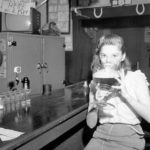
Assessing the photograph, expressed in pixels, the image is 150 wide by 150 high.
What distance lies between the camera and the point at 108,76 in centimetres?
150

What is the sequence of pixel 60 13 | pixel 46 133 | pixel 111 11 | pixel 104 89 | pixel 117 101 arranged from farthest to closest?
1. pixel 60 13
2. pixel 111 11
3. pixel 117 101
4. pixel 104 89
5. pixel 46 133

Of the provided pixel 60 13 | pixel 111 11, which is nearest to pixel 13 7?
pixel 60 13

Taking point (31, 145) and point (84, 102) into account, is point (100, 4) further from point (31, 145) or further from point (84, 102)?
point (31, 145)

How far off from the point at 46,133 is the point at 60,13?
2059 millimetres

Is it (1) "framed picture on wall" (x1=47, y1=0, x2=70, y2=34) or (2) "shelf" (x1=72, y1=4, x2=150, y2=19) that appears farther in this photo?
(1) "framed picture on wall" (x1=47, y1=0, x2=70, y2=34)

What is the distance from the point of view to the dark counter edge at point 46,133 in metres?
1.20

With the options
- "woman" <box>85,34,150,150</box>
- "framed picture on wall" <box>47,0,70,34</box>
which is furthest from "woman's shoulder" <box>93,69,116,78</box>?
"framed picture on wall" <box>47,0,70,34</box>

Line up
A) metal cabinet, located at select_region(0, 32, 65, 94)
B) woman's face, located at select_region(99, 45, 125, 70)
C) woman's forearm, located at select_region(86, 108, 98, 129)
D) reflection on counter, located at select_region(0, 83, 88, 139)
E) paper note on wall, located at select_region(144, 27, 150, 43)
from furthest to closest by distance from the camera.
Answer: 1. paper note on wall, located at select_region(144, 27, 150, 43)
2. metal cabinet, located at select_region(0, 32, 65, 94)
3. woman's forearm, located at select_region(86, 108, 98, 129)
4. woman's face, located at select_region(99, 45, 125, 70)
5. reflection on counter, located at select_region(0, 83, 88, 139)

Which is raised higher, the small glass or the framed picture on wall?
the framed picture on wall

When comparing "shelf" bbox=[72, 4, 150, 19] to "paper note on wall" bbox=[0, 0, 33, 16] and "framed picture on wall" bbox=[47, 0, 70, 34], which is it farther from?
"paper note on wall" bbox=[0, 0, 33, 16]

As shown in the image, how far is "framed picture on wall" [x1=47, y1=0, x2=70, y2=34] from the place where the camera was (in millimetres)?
3150

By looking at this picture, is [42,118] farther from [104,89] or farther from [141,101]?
[141,101]

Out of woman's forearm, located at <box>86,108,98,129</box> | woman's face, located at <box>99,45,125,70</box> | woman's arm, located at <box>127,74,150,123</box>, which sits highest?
woman's face, located at <box>99,45,125,70</box>

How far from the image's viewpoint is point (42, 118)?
1567mm
